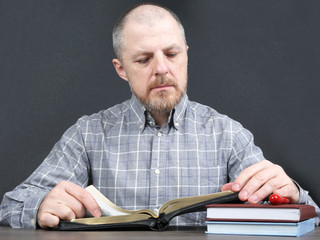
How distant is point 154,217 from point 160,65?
2.10 ft

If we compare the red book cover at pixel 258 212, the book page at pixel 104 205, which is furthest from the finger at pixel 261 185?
the book page at pixel 104 205

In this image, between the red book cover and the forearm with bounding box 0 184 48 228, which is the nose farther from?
the red book cover

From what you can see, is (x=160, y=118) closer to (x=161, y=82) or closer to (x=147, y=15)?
(x=161, y=82)

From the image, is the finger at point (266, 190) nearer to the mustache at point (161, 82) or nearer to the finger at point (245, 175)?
the finger at point (245, 175)

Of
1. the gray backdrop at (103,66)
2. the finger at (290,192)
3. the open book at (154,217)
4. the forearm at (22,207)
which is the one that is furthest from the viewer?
the gray backdrop at (103,66)

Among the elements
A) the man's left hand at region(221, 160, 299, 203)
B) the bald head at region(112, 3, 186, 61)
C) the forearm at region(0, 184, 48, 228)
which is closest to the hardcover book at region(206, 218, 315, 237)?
the man's left hand at region(221, 160, 299, 203)

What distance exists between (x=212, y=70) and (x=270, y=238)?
4.59 ft

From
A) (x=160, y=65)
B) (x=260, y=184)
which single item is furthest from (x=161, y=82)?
(x=260, y=184)

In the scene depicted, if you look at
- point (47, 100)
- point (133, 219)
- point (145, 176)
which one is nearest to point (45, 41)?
Result: point (47, 100)

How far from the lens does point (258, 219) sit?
115cm

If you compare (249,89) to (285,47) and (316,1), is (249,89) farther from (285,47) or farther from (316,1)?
(316,1)

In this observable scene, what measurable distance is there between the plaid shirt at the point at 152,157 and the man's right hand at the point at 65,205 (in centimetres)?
34

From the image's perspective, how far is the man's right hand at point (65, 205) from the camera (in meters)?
1.39

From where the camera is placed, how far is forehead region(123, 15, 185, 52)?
1818 mm
